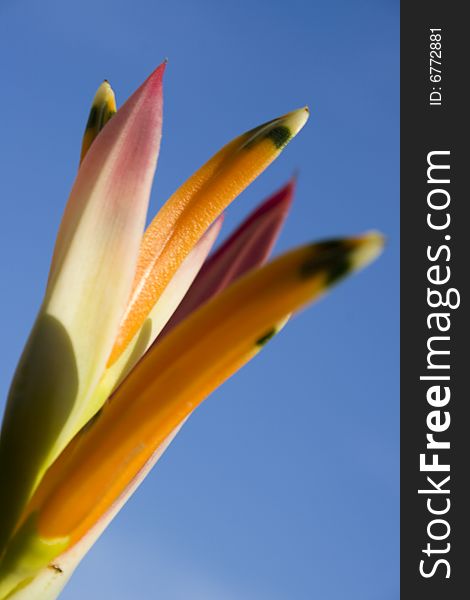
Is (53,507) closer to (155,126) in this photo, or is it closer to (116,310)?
(116,310)

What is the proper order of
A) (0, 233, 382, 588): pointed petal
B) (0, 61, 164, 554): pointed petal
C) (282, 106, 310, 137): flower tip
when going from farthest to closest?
(282, 106, 310, 137): flower tip → (0, 61, 164, 554): pointed petal → (0, 233, 382, 588): pointed petal

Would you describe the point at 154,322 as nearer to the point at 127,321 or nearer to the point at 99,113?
the point at 127,321

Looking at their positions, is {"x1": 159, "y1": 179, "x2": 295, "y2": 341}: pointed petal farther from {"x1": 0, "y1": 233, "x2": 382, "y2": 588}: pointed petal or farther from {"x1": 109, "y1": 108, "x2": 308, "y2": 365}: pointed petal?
{"x1": 0, "y1": 233, "x2": 382, "y2": 588}: pointed petal

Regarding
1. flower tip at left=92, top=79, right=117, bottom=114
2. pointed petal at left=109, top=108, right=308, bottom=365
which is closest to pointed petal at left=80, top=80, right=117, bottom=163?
flower tip at left=92, top=79, right=117, bottom=114

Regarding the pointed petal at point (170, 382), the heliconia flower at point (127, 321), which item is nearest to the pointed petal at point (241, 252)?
the heliconia flower at point (127, 321)

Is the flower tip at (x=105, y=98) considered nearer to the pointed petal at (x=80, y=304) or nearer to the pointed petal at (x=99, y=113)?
the pointed petal at (x=99, y=113)

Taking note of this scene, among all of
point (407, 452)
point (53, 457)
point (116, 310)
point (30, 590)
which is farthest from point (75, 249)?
point (407, 452)
